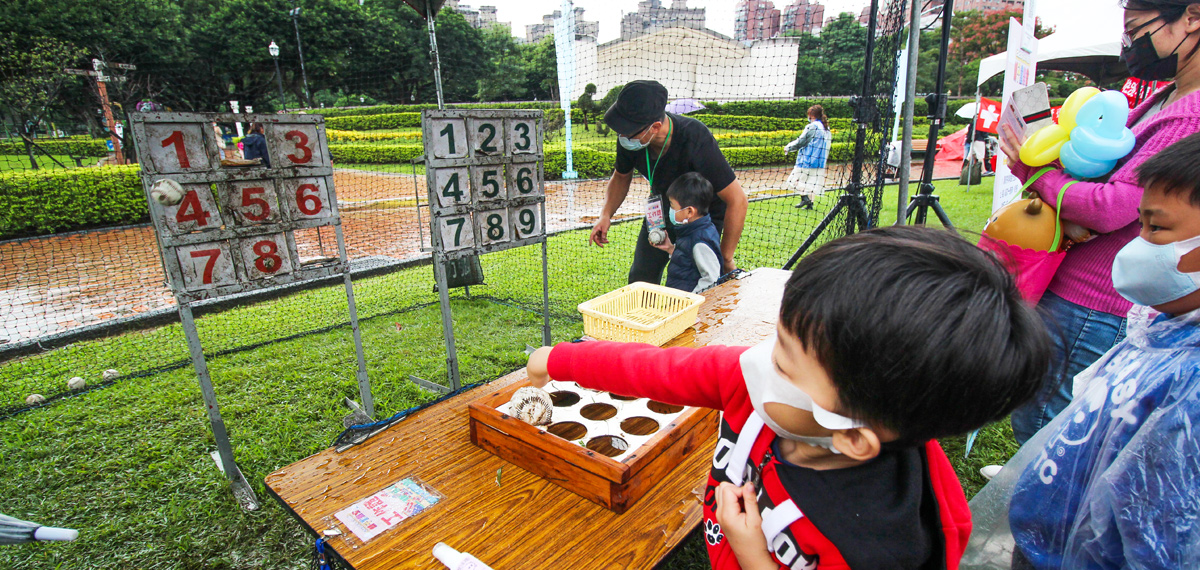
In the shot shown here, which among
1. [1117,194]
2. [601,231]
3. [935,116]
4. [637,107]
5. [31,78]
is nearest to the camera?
[1117,194]

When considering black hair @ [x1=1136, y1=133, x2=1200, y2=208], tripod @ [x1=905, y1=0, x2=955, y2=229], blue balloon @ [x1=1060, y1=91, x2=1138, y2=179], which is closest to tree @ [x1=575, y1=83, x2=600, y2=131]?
tripod @ [x1=905, y1=0, x2=955, y2=229]

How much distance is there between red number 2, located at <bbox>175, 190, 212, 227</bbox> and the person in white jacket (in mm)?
7711

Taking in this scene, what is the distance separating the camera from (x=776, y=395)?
79cm

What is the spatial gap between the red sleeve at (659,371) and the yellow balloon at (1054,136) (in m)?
1.44

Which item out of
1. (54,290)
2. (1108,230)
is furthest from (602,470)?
(54,290)

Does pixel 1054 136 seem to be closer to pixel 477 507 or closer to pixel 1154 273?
pixel 1154 273

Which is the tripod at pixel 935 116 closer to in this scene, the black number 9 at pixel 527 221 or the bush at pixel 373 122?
the black number 9 at pixel 527 221

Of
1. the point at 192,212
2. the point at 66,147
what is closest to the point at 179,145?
the point at 192,212

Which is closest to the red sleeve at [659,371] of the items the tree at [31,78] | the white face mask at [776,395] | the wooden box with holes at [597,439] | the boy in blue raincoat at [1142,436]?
the white face mask at [776,395]

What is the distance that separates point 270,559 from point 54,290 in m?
5.53

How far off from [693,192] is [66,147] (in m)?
16.7

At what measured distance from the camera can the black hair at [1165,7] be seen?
148 centimetres

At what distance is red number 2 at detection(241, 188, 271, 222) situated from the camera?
186 cm

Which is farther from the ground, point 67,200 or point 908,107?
point 908,107
